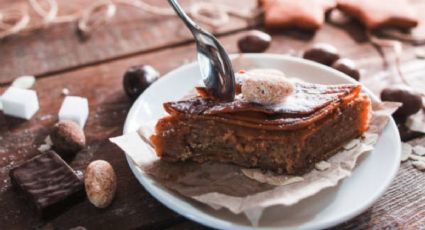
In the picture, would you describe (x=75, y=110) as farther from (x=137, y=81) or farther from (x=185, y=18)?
(x=185, y=18)

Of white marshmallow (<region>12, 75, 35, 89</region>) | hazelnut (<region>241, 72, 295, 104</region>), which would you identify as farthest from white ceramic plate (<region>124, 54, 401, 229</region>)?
white marshmallow (<region>12, 75, 35, 89</region>)

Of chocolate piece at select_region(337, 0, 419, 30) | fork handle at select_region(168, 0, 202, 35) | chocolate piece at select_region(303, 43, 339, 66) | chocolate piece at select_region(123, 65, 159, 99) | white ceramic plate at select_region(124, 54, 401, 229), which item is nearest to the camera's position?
white ceramic plate at select_region(124, 54, 401, 229)

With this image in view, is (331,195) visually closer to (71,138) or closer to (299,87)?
(299,87)

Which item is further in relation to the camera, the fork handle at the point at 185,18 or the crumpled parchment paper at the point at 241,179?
the fork handle at the point at 185,18

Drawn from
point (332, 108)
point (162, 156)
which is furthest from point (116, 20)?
point (332, 108)

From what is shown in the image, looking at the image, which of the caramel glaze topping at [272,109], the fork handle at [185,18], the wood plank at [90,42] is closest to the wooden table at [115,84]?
the wood plank at [90,42]

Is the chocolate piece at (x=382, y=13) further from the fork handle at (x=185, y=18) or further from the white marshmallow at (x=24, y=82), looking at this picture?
the white marshmallow at (x=24, y=82)

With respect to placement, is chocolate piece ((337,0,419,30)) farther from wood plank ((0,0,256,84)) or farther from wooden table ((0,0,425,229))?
wood plank ((0,0,256,84))
